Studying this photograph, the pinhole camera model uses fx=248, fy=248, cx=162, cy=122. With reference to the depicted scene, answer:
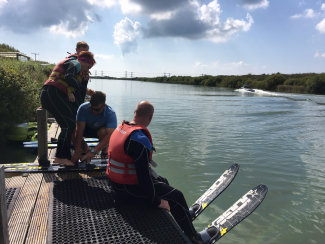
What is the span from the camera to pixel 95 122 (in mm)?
4754

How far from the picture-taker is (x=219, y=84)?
93062 mm

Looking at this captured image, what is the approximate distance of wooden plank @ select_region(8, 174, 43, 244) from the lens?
8.69 feet

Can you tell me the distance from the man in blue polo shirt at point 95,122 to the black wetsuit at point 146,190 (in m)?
1.65

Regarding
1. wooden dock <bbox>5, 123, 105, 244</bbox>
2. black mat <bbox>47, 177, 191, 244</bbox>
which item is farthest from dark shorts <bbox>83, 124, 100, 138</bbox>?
black mat <bbox>47, 177, 191, 244</bbox>

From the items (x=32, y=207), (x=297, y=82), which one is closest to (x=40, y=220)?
(x=32, y=207)

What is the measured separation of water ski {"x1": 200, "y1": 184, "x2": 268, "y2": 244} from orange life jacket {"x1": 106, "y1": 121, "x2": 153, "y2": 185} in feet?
3.79

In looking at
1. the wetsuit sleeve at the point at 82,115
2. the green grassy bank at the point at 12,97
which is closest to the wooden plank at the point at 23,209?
the wetsuit sleeve at the point at 82,115

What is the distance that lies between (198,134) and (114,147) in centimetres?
978

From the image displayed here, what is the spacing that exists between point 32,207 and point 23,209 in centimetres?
10

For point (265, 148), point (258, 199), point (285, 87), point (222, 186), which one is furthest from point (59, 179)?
point (285, 87)

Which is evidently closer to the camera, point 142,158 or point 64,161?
point 142,158

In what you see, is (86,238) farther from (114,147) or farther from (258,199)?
(258,199)

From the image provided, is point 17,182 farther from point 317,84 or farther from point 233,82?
point 233,82

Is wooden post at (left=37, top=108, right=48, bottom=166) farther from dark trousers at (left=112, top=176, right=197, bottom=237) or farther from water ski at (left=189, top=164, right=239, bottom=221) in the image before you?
water ski at (left=189, top=164, right=239, bottom=221)
